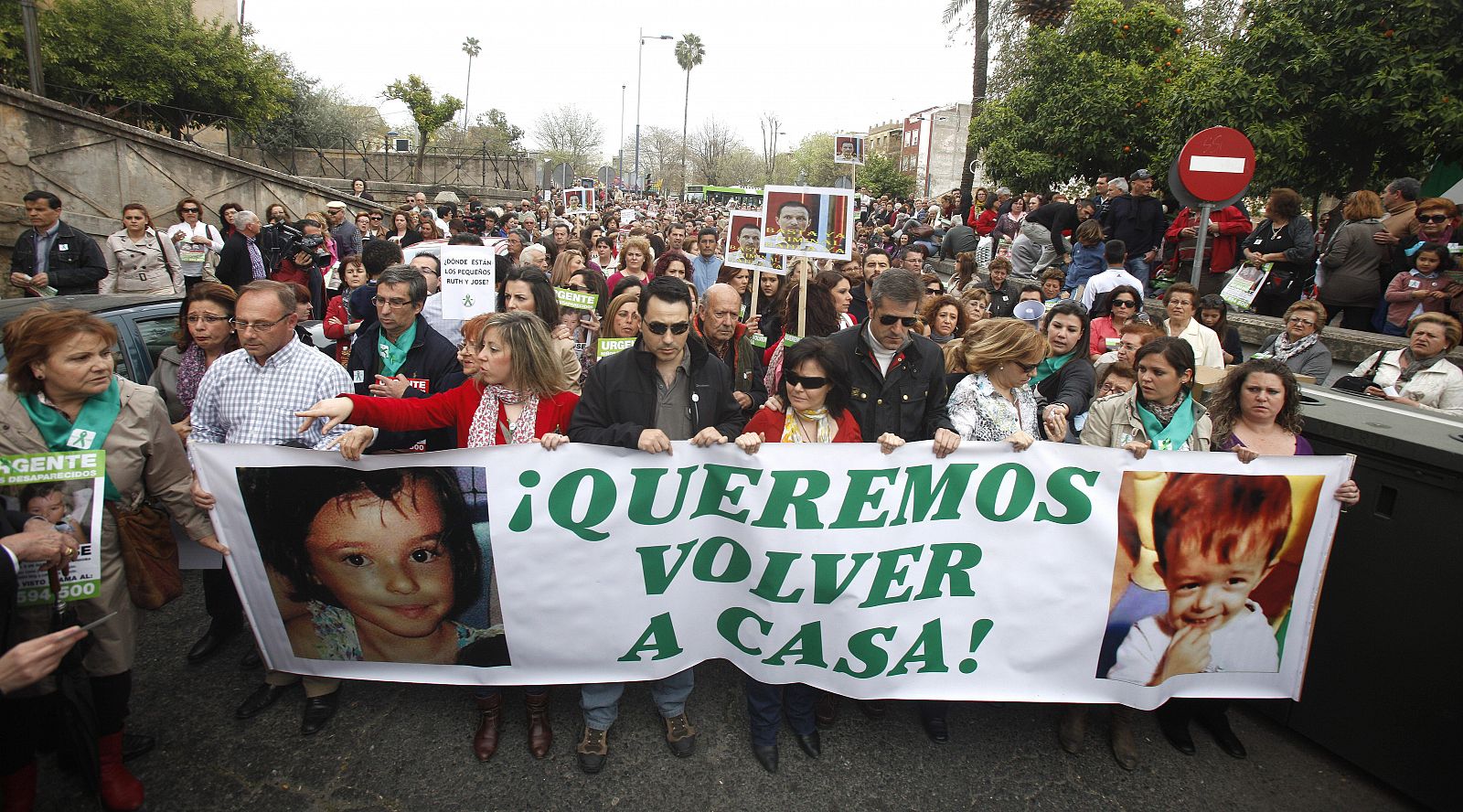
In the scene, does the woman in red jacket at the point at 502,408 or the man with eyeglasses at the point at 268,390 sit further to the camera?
the man with eyeglasses at the point at 268,390

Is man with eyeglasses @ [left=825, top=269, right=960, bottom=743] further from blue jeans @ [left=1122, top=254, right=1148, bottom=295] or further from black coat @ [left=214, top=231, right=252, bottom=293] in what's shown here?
black coat @ [left=214, top=231, right=252, bottom=293]

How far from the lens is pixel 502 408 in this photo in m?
3.41

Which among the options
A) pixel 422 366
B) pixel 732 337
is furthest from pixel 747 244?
pixel 422 366

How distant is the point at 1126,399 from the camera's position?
3730 millimetres

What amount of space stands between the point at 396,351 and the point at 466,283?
1.10 meters

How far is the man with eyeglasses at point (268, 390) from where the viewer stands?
134 inches

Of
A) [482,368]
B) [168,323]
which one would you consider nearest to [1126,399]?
[482,368]

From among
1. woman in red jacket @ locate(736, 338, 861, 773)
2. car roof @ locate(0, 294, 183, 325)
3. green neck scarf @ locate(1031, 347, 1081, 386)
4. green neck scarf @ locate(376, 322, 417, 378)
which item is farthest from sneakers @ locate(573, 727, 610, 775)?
car roof @ locate(0, 294, 183, 325)

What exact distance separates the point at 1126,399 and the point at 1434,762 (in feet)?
5.97

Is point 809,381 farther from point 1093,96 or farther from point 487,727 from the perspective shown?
point 1093,96

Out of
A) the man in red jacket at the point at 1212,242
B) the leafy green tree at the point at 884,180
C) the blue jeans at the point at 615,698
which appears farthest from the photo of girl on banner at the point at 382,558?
the leafy green tree at the point at 884,180

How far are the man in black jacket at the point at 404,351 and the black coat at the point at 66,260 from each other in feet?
16.5

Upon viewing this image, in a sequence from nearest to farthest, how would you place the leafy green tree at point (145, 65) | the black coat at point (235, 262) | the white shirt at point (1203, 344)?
1. the white shirt at point (1203, 344)
2. the black coat at point (235, 262)
3. the leafy green tree at point (145, 65)

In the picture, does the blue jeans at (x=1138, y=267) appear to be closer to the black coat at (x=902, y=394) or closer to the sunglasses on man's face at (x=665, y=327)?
the black coat at (x=902, y=394)
